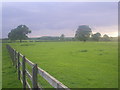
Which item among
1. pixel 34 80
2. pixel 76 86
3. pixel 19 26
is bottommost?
pixel 76 86

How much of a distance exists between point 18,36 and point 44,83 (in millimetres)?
119615

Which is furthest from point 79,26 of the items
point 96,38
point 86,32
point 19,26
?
point 19,26

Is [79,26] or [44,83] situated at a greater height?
[79,26]

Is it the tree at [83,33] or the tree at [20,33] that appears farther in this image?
the tree at [83,33]

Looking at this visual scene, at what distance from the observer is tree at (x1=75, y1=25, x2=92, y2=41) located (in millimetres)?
131500

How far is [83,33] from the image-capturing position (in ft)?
429

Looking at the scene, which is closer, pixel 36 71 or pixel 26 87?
pixel 36 71

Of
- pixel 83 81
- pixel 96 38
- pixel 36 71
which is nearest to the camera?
pixel 36 71

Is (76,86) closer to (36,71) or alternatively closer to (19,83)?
(19,83)

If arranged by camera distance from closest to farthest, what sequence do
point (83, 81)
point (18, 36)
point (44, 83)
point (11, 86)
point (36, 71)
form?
point (36, 71) → point (11, 86) → point (44, 83) → point (83, 81) → point (18, 36)

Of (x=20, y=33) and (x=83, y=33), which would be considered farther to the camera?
(x=83, y=33)

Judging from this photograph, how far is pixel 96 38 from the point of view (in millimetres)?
156250

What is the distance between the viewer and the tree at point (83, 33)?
13150cm

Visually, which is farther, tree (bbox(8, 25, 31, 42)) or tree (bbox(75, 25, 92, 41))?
tree (bbox(75, 25, 92, 41))
